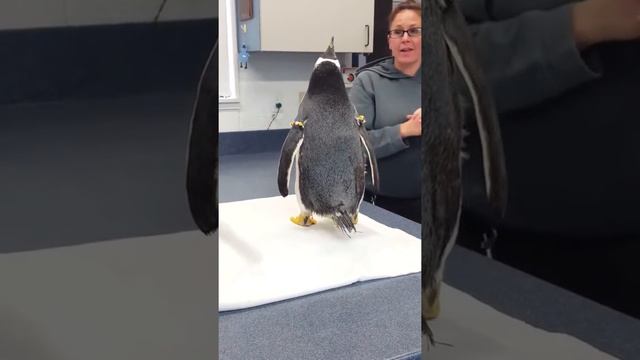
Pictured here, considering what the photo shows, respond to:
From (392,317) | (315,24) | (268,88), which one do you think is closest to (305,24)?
(315,24)

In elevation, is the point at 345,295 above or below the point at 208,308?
below

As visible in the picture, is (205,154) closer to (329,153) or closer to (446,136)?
(446,136)

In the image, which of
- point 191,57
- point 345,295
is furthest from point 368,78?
point 191,57

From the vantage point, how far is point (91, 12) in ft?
0.55

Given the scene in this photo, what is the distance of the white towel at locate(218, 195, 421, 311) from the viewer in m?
0.59

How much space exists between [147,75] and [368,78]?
1053mm

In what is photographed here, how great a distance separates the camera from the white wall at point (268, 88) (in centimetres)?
216

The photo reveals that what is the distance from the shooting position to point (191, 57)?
18 centimetres

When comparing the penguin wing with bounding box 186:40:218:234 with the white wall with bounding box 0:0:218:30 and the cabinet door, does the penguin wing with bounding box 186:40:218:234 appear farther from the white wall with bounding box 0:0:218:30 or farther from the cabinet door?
the cabinet door

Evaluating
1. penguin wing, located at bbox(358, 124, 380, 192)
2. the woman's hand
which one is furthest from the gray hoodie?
the woman's hand

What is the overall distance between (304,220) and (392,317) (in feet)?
A: 1.11

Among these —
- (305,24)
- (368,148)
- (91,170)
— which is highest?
(305,24)

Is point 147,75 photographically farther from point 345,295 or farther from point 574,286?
point 345,295

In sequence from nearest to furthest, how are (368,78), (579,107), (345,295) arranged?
(579,107) < (345,295) < (368,78)
